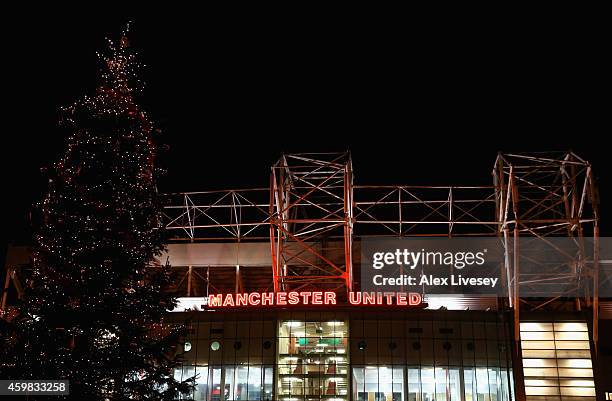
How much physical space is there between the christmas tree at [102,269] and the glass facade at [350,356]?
848 inches

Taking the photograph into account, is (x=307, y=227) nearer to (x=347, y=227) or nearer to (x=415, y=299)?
(x=347, y=227)

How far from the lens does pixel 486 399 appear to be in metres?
49.2

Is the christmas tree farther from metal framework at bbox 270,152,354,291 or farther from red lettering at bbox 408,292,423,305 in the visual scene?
red lettering at bbox 408,292,423,305

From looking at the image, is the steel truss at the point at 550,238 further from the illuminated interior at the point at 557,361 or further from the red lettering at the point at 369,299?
the red lettering at the point at 369,299

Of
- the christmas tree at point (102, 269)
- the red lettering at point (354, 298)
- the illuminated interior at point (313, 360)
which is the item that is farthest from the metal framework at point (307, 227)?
the christmas tree at point (102, 269)

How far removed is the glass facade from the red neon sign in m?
0.94

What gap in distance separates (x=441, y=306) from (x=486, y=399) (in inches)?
317

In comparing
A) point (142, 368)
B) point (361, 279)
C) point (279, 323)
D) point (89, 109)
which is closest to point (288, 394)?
point (279, 323)

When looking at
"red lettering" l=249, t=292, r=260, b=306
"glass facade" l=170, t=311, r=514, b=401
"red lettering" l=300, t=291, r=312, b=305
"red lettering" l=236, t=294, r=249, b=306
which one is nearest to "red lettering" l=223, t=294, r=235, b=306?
"red lettering" l=236, t=294, r=249, b=306

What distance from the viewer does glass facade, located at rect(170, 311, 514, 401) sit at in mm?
49625

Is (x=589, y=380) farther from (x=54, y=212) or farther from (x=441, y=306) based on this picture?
(x=54, y=212)

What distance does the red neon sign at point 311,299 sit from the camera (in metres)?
51.2

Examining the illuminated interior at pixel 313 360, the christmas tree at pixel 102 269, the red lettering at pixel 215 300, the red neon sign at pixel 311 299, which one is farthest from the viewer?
the red lettering at pixel 215 300

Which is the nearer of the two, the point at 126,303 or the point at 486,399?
the point at 126,303
